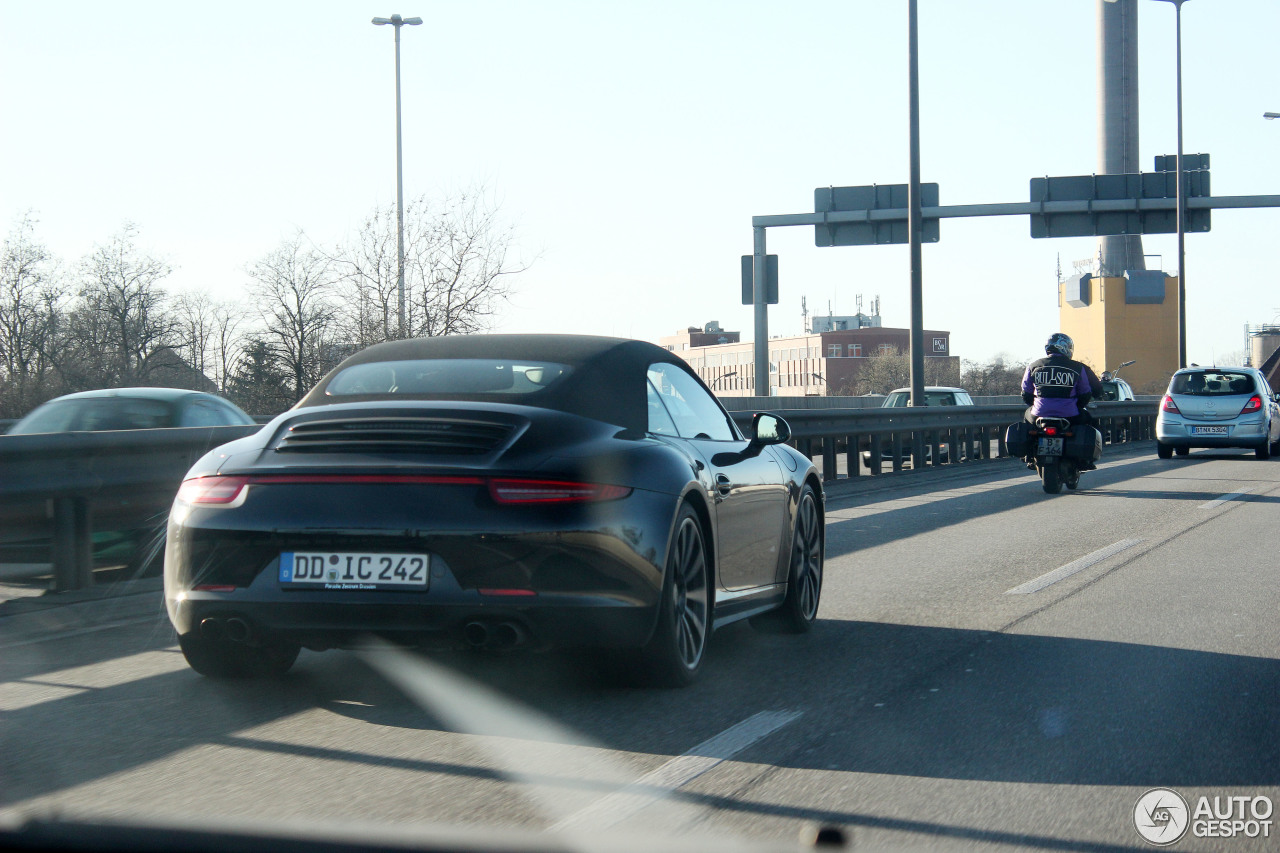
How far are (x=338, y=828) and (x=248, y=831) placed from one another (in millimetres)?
137

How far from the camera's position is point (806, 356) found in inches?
7092

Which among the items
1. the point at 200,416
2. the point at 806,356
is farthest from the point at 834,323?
the point at 200,416

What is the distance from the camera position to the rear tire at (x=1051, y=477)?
1622 centimetres

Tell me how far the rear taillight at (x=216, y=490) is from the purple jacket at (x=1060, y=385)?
41.1 ft

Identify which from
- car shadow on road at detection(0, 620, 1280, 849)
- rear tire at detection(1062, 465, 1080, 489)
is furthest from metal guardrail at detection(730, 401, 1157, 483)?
car shadow on road at detection(0, 620, 1280, 849)

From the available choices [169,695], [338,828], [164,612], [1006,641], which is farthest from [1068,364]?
[338,828]

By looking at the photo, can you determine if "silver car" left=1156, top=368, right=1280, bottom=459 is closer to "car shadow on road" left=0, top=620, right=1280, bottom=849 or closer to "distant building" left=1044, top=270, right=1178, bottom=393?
"car shadow on road" left=0, top=620, right=1280, bottom=849

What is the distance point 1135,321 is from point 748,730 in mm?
139500

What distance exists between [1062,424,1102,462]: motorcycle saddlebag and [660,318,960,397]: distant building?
142856 mm

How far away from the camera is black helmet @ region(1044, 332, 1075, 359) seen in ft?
52.1

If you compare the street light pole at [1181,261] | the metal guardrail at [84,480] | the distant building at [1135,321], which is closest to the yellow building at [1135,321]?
the distant building at [1135,321]

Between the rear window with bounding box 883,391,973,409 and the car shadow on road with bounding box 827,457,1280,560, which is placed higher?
the rear window with bounding box 883,391,973,409

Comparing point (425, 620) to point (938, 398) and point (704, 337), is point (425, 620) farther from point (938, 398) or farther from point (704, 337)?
point (704, 337)

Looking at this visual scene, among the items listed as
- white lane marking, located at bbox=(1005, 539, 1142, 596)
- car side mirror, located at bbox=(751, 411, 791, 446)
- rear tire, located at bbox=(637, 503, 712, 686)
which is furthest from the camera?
white lane marking, located at bbox=(1005, 539, 1142, 596)
